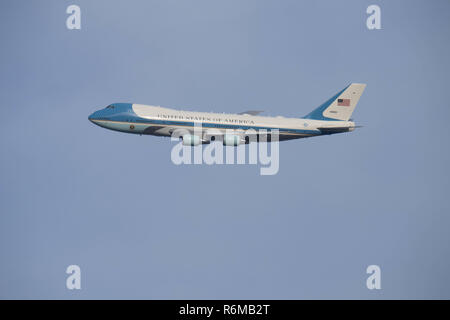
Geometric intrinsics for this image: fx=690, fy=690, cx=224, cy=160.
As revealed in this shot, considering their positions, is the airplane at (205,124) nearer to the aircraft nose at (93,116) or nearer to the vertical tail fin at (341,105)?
the aircraft nose at (93,116)

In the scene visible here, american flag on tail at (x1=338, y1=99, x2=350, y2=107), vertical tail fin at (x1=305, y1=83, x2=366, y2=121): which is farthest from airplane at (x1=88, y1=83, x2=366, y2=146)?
american flag on tail at (x1=338, y1=99, x2=350, y2=107)

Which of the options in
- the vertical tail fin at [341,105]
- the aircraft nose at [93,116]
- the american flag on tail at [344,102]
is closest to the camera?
the aircraft nose at [93,116]

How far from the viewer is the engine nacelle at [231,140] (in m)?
125

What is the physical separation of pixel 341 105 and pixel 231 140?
26.0m

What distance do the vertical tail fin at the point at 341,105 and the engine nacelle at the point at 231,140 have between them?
686 inches

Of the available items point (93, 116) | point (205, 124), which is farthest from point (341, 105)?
point (93, 116)

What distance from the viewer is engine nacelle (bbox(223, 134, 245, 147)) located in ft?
411

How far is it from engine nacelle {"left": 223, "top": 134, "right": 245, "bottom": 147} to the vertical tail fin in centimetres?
1741

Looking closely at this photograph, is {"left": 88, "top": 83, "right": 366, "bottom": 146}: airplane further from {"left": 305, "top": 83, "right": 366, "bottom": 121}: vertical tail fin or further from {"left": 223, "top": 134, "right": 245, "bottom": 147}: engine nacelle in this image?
{"left": 305, "top": 83, "right": 366, "bottom": 121}: vertical tail fin

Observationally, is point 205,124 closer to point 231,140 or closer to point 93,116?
point 231,140

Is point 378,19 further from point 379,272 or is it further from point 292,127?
point 379,272

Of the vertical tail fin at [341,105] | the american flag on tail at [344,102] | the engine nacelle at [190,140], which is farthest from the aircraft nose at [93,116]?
the american flag on tail at [344,102]
